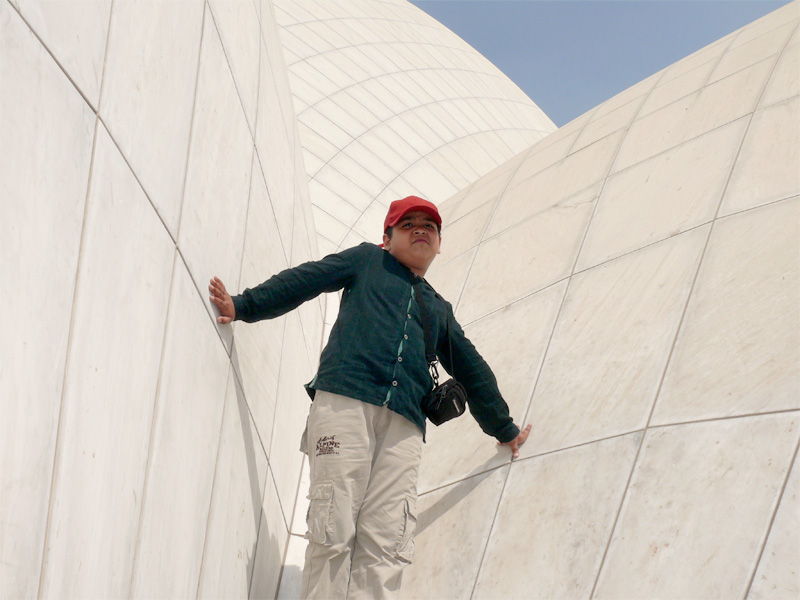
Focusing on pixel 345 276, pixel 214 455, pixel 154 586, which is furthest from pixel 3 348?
pixel 345 276

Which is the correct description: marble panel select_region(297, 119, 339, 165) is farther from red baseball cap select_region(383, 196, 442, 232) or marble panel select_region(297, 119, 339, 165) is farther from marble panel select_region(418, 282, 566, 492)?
red baseball cap select_region(383, 196, 442, 232)

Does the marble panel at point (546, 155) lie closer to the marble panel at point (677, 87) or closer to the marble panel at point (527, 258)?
the marble panel at point (677, 87)

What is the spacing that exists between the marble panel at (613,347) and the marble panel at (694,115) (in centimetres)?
162

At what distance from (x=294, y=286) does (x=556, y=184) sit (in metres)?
4.14

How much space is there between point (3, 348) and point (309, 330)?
18.4 ft

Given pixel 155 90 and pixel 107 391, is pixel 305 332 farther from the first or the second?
pixel 107 391

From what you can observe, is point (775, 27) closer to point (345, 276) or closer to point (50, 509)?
point (345, 276)

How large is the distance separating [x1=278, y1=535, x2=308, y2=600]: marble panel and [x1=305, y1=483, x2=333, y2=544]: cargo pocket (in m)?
1.27

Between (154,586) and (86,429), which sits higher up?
(86,429)

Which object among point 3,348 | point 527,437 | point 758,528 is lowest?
point 758,528

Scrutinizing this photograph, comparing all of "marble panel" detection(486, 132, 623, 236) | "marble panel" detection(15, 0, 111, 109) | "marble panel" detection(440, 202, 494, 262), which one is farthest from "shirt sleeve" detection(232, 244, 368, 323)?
"marble panel" detection(440, 202, 494, 262)

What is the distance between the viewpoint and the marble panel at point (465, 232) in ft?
28.5

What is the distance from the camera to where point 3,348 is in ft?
7.09

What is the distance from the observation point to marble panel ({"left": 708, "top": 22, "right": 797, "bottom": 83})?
7.54 m
